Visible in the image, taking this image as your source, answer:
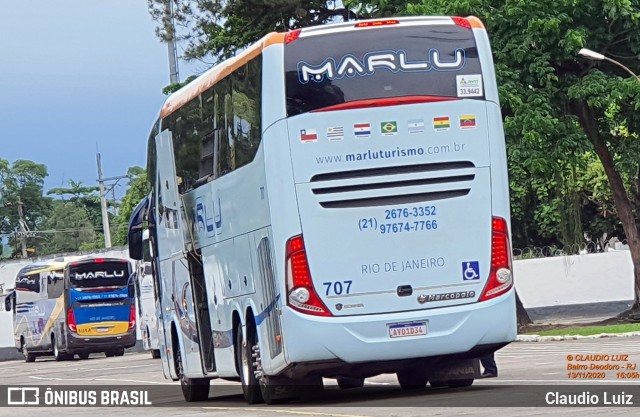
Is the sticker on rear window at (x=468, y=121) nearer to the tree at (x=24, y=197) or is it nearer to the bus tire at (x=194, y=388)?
the bus tire at (x=194, y=388)

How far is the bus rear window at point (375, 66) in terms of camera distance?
52.9ft

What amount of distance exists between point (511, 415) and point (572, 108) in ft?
86.4

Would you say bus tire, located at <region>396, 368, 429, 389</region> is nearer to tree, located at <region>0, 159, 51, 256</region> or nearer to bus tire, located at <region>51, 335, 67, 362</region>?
bus tire, located at <region>51, 335, 67, 362</region>

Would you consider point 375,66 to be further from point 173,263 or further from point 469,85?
point 173,263

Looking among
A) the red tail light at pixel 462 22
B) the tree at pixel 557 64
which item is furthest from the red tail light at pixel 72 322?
the red tail light at pixel 462 22

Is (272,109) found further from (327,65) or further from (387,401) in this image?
(387,401)

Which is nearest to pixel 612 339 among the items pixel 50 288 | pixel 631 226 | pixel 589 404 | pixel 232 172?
pixel 631 226

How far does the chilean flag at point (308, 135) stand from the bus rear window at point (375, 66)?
0.23m

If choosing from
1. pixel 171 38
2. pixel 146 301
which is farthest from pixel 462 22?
pixel 146 301

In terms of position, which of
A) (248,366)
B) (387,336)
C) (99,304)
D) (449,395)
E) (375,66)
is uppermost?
(375,66)

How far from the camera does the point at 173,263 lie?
21.6m

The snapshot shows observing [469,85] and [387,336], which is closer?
[387,336]

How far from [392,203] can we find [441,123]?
1.08 meters

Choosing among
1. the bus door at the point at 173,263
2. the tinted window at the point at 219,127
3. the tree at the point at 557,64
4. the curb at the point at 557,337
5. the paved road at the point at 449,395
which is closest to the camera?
the paved road at the point at 449,395
